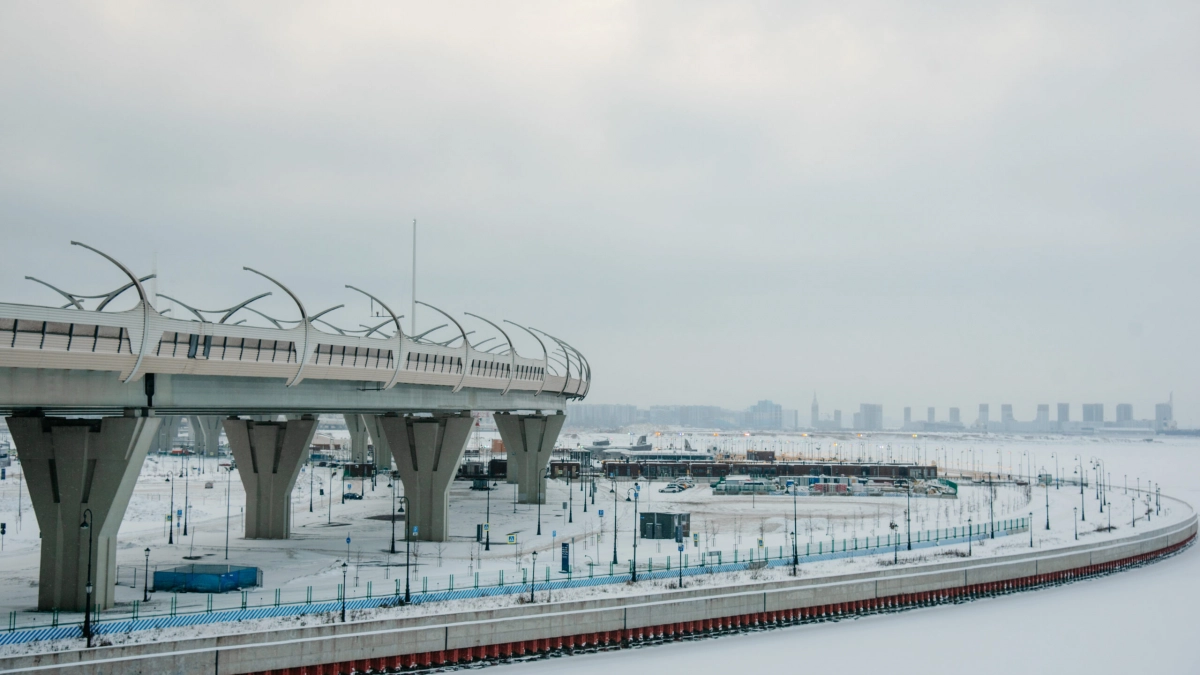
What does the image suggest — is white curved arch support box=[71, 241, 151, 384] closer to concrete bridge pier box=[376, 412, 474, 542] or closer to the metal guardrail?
the metal guardrail

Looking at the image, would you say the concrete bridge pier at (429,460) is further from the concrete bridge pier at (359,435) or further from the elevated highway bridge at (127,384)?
the concrete bridge pier at (359,435)

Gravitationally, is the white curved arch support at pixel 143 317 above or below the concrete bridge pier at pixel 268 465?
above

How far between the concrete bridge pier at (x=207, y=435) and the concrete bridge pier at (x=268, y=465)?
3418 inches

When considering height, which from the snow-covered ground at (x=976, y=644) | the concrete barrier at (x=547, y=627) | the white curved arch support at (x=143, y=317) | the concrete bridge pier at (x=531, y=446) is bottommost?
the snow-covered ground at (x=976, y=644)

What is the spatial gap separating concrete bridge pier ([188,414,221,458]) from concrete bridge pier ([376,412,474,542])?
90.8m

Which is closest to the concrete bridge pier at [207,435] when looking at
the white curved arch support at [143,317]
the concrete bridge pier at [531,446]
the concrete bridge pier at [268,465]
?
the concrete bridge pier at [531,446]

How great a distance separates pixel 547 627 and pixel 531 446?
55.9 m

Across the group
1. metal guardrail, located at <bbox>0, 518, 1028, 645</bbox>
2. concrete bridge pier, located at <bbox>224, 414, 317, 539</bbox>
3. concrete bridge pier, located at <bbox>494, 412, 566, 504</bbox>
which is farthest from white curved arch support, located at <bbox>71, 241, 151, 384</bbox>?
concrete bridge pier, located at <bbox>494, 412, 566, 504</bbox>

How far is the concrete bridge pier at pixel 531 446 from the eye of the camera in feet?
301

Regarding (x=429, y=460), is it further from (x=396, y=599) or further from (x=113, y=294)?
(x=113, y=294)

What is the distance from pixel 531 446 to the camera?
305ft

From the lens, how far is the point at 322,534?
66250mm

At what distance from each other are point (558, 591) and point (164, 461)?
12381cm

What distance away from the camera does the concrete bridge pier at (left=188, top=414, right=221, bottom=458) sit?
14938 centimetres
